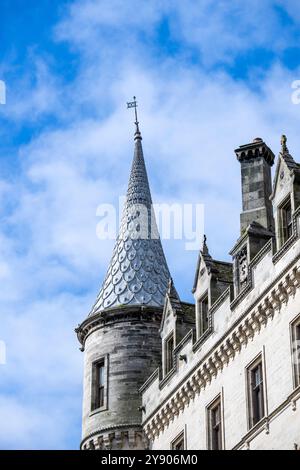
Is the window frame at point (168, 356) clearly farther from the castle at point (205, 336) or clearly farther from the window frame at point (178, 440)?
the window frame at point (178, 440)

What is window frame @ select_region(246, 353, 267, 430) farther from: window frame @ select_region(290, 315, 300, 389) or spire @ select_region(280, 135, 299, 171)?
spire @ select_region(280, 135, 299, 171)

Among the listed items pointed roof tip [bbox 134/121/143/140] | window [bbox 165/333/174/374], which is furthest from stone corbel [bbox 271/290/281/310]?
pointed roof tip [bbox 134/121/143/140]

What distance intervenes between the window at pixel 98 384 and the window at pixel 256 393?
34.5ft

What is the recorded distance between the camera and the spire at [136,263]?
54.5 metres

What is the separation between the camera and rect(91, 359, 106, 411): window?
2108 inches

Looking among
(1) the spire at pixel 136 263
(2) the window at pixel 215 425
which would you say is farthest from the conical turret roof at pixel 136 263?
(2) the window at pixel 215 425

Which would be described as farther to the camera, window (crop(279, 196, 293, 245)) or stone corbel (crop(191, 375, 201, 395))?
stone corbel (crop(191, 375, 201, 395))

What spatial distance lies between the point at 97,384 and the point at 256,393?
11.4 metres

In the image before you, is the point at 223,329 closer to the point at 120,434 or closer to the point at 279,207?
the point at 279,207

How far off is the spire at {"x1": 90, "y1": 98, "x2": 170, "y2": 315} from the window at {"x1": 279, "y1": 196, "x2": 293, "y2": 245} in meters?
11.1

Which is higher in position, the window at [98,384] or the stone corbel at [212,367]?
the window at [98,384]

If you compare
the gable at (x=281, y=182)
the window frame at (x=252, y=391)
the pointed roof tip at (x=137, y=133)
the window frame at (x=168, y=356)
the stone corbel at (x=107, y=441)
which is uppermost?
the pointed roof tip at (x=137, y=133)

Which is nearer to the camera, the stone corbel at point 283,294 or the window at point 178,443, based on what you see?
the stone corbel at point 283,294

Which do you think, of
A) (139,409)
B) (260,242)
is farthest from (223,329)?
(139,409)
